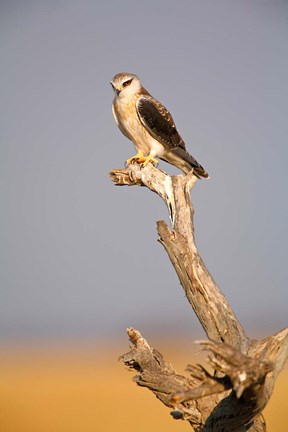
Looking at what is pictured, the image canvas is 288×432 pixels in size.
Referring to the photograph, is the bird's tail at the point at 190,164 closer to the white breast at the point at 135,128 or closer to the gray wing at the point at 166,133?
the gray wing at the point at 166,133

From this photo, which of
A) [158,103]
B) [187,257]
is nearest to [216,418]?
[187,257]

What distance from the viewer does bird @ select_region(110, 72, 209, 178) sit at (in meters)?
6.48

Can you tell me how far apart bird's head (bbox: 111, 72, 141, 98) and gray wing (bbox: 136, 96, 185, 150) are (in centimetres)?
15

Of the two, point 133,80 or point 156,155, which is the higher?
point 133,80

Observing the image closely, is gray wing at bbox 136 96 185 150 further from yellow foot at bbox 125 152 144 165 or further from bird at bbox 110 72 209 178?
yellow foot at bbox 125 152 144 165

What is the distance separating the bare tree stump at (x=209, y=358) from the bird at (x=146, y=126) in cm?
146

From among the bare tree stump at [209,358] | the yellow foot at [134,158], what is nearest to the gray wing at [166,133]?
the yellow foot at [134,158]

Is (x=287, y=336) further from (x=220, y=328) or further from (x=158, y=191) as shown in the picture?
(x=158, y=191)

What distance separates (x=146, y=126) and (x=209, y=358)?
4069 mm

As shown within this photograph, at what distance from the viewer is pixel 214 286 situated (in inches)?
162

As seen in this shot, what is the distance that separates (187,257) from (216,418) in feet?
3.85

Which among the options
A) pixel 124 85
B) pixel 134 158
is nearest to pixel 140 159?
pixel 134 158

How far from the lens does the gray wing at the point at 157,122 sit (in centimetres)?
647

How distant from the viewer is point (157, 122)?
257 inches
